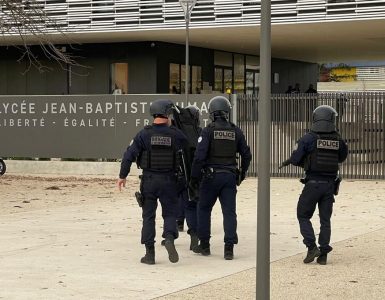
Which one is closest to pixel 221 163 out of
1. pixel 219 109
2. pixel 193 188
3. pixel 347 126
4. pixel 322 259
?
pixel 193 188

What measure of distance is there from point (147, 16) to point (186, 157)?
898 inches

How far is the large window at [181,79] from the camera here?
36.8 m

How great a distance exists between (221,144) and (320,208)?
52.2 inches

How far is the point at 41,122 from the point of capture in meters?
26.5

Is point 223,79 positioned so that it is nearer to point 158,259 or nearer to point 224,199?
→ point 224,199

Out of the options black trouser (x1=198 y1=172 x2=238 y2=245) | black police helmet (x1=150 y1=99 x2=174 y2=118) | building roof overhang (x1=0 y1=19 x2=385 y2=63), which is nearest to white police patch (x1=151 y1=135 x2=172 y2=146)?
black police helmet (x1=150 y1=99 x2=174 y2=118)

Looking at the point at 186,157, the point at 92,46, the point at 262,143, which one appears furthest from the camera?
the point at 92,46

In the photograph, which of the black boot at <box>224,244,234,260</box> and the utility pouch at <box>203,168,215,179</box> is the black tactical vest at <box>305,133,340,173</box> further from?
the black boot at <box>224,244,234,260</box>

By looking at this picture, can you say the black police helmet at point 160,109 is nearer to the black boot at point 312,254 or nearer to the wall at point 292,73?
the black boot at point 312,254

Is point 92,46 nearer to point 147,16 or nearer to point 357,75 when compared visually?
point 147,16

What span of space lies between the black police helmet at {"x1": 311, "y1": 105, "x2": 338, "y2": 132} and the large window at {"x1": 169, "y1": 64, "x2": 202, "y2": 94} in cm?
2664

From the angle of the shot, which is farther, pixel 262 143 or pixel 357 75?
pixel 357 75

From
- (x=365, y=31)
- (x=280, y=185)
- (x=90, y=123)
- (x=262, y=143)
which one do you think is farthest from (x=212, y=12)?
(x=262, y=143)

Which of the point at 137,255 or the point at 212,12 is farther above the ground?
the point at 212,12
